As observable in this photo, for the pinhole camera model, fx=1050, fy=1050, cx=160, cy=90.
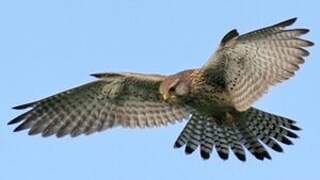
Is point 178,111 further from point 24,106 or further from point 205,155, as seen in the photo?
point 24,106

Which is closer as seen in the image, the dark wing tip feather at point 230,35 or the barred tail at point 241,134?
the dark wing tip feather at point 230,35

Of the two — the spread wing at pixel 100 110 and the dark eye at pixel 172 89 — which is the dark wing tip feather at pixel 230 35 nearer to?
the dark eye at pixel 172 89

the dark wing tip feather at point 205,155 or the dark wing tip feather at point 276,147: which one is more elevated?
the dark wing tip feather at point 276,147

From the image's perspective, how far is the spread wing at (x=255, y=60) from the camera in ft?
41.4

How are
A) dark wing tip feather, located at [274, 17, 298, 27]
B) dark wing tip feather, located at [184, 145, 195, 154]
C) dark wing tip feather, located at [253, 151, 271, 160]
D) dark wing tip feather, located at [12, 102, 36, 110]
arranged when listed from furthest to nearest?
dark wing tip feather, located at [184, 145, 195, 154] → dark wing tip feather, located at [253, 151, 271, 160] → dark wing tip feather, located at [12, 102, 36, 110] → dark wing tip feather, located at [274, 17, 298, 27]

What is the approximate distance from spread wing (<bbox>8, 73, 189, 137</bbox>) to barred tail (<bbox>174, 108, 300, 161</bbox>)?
1.14 feet

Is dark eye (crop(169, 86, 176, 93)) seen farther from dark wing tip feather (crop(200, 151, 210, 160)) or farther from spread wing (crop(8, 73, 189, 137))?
dark wing tip feather (crop(200, 151, 210, 160))

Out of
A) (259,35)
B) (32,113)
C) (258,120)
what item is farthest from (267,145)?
(32,113)

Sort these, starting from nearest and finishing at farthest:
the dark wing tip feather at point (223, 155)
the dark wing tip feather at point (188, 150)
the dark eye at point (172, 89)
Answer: the dark eye at point (172, 89)
the dark wing tip feather at point (223, 155)
the dark wing tip feather at point (188, 150)

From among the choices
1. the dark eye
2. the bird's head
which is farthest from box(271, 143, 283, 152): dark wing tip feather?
the dark eye

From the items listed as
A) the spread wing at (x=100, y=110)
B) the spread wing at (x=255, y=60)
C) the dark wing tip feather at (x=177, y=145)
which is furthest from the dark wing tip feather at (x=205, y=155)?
the spread wing at (x=255, y=60)

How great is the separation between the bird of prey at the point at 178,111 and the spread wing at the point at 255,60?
0.02 metres

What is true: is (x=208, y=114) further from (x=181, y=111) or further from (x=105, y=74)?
(x=105, y=74)

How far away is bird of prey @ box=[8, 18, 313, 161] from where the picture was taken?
13.8 m
